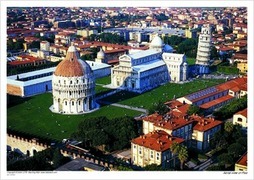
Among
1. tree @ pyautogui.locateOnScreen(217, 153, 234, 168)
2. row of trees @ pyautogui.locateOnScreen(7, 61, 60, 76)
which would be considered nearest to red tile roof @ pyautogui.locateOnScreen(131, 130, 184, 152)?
tree @ pyautogui.locateOnScreen(217, 153, 234, 168)

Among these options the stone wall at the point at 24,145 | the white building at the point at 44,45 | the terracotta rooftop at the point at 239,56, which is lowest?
the stone wall at the point at 24,145

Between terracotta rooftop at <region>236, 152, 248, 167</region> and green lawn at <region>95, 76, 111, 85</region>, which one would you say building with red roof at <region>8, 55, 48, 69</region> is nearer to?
green lawn at <region>95, 76, 111, 85</region>

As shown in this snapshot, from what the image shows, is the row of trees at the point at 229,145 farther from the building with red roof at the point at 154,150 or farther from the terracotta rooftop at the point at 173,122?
the building with red roof at the point at 154,150

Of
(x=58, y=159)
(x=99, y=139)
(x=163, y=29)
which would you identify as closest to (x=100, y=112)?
(x=99, y=139)

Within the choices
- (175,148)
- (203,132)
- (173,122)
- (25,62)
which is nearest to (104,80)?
(25,62)

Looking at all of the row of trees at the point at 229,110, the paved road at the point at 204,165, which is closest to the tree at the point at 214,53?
the row of trees at the point at 229,110

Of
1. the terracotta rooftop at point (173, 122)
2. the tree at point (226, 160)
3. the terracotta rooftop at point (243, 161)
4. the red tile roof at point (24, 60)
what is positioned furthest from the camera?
the red tile roof at point (24, 60)
